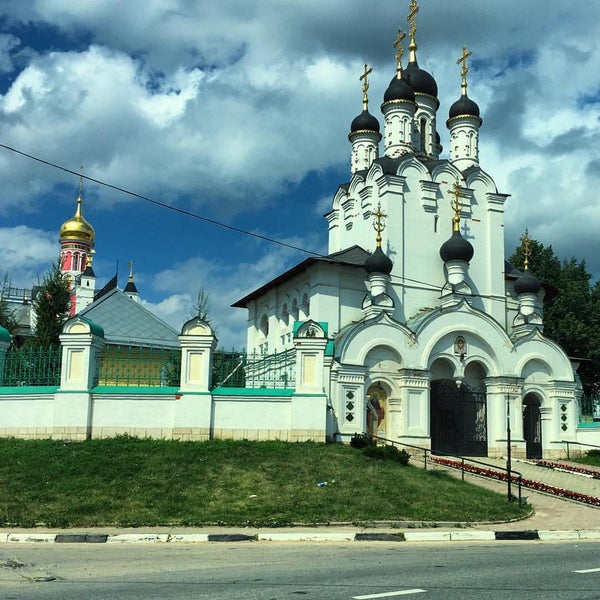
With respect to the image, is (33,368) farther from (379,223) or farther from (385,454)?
(379,223)

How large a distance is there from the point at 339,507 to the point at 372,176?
17.7 m

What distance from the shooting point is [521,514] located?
13.9 metres

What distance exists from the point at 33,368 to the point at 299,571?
1155cm

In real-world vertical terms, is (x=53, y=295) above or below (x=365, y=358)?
above

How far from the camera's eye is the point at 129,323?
29031 millimetres

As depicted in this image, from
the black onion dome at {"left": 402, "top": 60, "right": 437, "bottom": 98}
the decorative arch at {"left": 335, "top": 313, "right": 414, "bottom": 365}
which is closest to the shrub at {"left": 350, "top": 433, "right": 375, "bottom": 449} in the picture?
the decorative arch at {"left": 335, "top": 313, "right": 414, "bottom": 365}

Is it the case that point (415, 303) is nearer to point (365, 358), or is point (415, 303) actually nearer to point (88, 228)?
point (365, 358)

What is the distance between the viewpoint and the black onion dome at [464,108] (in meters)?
31.2

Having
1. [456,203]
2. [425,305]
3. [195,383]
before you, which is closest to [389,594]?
[195,383]

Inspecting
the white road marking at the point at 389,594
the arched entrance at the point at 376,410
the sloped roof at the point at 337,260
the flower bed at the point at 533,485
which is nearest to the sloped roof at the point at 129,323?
the sloped roof at the point at 337,260

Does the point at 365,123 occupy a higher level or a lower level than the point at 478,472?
higher

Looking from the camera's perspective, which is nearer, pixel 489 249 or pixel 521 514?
pixel 521 514

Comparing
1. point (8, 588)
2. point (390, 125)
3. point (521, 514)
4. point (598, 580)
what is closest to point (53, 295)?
point (390, 125)

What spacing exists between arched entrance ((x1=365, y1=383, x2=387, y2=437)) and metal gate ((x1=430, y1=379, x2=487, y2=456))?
192 centimetres
